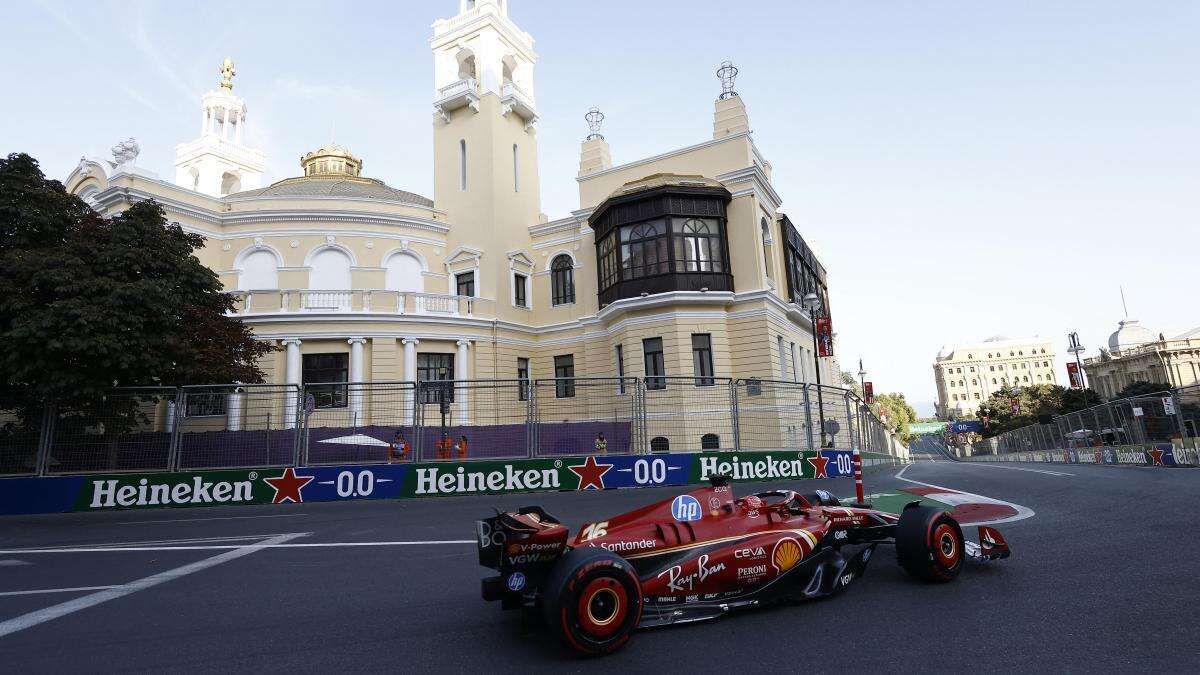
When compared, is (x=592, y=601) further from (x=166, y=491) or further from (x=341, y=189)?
(x=341, y=189)

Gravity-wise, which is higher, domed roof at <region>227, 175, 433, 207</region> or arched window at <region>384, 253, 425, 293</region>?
domed roof at <region>227, 175, 433, 207</region>

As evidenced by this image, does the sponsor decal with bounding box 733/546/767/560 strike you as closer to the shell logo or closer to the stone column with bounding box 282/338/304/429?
the shell logo

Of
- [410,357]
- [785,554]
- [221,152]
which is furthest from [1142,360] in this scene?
[221,152]

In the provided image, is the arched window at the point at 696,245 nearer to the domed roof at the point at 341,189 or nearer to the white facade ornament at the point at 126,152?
the domed roof at the point at 341,189

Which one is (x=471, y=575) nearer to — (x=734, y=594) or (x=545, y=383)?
(x=734, y=594)

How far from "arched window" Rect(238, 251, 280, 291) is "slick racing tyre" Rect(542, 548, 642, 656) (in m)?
30.8

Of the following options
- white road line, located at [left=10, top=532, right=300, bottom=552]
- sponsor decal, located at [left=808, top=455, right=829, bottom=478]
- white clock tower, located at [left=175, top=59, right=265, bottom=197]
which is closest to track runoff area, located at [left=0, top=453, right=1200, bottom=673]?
white road line, located at [left=10, top=532, right=300, bottom=552]

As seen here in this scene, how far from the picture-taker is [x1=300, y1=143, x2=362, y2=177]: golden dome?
4862 centimetres

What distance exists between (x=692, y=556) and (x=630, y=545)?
49 cm

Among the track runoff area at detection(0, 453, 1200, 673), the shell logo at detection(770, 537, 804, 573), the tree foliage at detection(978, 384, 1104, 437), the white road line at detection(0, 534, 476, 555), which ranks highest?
the tree foliage at detection(978, 384, 1104, 437)

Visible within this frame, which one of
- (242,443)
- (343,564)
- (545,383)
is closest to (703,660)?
(343,564)

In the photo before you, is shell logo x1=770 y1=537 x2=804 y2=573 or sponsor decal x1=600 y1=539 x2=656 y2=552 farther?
shell logo x1=770 y1=537 x2=804 y2=573

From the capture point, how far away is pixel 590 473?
13.9 metres

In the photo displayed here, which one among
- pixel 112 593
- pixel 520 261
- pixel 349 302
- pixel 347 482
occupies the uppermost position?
pixel 520 261
